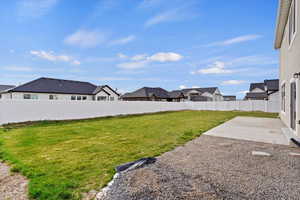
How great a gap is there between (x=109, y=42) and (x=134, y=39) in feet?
7.59

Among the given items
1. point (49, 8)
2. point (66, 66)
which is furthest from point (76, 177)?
point (66, 66)

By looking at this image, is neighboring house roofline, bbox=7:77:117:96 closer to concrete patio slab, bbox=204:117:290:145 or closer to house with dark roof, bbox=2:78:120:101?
house with dark roof, bbox=2:78:120:101

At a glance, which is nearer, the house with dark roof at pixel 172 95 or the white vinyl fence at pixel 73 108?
the white vinyl fence at pixel 73 108

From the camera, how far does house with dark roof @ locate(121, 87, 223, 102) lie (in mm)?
33159

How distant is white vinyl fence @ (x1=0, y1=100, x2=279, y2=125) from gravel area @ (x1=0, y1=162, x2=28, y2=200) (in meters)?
7.82

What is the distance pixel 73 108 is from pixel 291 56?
12523 mm

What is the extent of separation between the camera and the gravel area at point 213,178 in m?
2.05

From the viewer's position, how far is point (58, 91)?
20.4m

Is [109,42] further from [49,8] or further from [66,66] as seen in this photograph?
[66,66]

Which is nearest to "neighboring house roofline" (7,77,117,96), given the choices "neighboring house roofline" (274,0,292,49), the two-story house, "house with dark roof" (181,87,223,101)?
"neighboring house roofline" (274,0,292,49)

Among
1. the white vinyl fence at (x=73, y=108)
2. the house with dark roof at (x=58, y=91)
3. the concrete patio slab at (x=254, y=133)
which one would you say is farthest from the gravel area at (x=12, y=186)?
the house with dark roof at (x=58, y=91)

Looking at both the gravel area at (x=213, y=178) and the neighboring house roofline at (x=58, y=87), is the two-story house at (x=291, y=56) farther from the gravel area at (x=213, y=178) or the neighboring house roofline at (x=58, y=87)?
the neighboring house roofline at (x=58, y=87)

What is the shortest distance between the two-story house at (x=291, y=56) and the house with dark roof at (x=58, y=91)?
21.7m

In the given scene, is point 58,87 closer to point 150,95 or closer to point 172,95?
point 150,95
